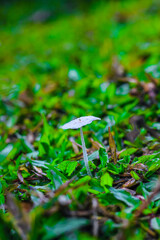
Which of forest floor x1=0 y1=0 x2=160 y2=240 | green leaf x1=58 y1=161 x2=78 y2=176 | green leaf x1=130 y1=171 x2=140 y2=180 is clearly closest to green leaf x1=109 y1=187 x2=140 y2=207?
forest floor x1=0 y1=0 x2=160 y2=240

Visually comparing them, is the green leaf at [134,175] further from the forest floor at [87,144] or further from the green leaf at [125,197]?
the green leaf at [125,197]

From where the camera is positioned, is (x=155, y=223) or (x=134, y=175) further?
(x=134, y=175)

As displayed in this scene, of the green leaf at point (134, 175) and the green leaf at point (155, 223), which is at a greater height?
the green leaf at point (155, 223)

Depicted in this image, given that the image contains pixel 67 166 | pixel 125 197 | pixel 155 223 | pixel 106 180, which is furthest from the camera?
pixel 67 166

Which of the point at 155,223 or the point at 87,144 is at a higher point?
the point at 155,223

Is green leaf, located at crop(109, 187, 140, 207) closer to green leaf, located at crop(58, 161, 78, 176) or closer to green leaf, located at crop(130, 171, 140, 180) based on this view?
green leaf, located at crop(130, 171, 140, 180)

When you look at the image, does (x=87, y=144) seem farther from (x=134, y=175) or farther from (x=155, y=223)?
(x=155, y=223)

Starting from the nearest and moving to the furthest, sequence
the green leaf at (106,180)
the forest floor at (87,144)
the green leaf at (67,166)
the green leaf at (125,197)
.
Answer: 1. the forest floor at (87,144)
2. the green leaf at (125,197)
3. the green leaf at (106,180)
4. the green leaf at (67,166)

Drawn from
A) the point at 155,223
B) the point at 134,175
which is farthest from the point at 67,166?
the point at 155,223

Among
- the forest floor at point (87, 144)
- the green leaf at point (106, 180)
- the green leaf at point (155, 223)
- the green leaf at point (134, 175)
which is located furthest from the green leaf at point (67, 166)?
the green leaf at point (155, 223)

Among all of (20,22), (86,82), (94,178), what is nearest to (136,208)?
(94,178)

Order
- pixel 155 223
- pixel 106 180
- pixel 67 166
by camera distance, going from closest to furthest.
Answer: pixel 155 223
pixel 106 180
pixel 67 166
